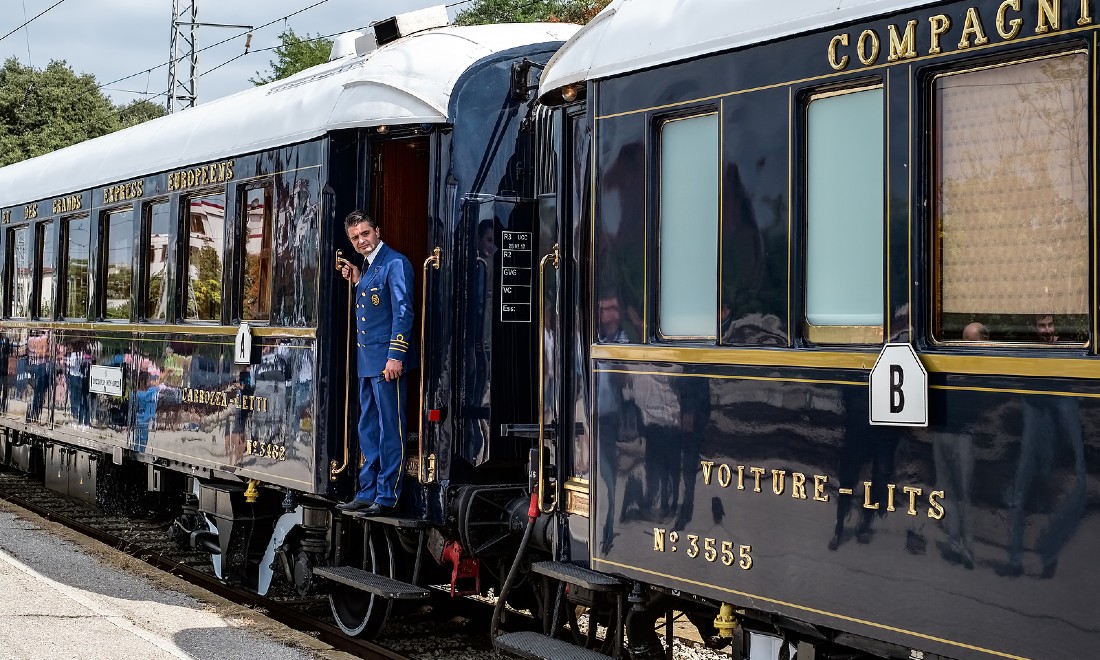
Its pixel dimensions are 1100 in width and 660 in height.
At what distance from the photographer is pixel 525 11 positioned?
32500 mm

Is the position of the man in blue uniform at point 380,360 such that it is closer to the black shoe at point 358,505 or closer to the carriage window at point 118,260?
the black shoe at point 358,505

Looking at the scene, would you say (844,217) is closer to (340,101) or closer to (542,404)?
(542,404)

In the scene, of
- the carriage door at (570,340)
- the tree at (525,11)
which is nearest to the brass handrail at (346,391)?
the carriage door at (570,340)

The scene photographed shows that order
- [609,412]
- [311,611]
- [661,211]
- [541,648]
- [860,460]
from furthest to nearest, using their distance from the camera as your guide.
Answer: [311,611], [541,648], [609,412], [661,211], [860,460]

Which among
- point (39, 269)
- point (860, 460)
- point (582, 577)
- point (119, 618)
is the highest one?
point (39, 269)

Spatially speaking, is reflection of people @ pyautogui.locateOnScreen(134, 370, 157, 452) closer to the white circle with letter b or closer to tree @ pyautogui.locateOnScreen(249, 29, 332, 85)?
the white circle with letter b

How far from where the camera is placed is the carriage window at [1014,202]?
12.1ft

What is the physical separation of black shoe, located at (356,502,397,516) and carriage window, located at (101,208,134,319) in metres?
4.06

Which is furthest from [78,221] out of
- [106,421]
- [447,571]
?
[447,571]

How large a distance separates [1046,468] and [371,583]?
4290 mm

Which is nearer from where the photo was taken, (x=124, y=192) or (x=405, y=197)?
(x=405, y=197)

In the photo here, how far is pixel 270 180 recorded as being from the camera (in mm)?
8133

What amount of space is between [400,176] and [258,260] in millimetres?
1229

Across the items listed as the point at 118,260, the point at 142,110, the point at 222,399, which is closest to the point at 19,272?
the point at 118,260
